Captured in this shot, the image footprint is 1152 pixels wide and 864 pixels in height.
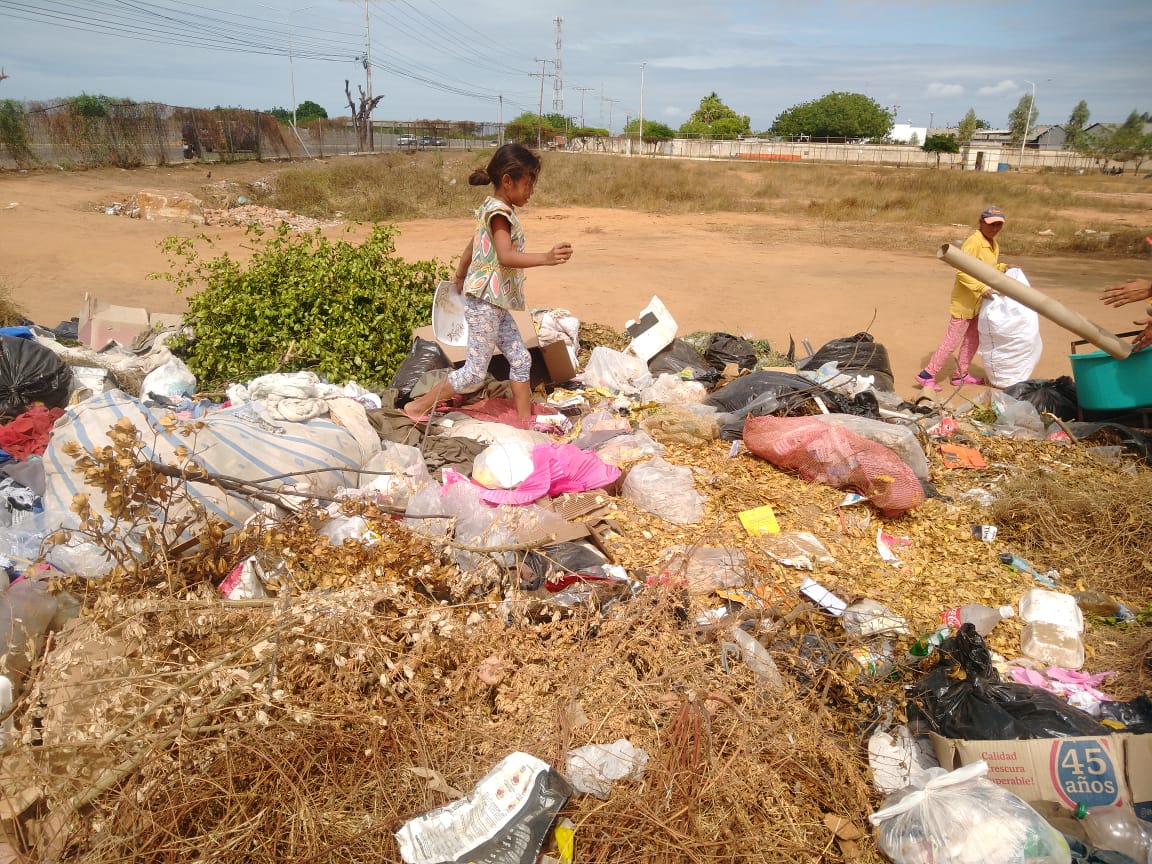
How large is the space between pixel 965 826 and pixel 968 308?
4.65 m

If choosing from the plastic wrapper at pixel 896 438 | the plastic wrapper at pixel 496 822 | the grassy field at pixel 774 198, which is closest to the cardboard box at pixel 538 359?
the plastic wrapper at pixel 896 438

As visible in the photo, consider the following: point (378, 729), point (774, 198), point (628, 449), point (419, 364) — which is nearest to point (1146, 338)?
point (628, 449)

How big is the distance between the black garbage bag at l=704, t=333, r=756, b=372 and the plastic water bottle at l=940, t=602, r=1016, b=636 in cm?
269

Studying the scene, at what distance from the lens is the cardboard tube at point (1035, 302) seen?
4.09 m

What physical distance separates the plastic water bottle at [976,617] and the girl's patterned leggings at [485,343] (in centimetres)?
240

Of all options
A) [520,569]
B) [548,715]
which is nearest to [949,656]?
[548,715]

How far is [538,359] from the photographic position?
498 cm

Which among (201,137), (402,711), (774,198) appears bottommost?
(402,711)

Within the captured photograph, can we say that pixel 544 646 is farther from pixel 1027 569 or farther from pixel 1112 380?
pixel 1112 380

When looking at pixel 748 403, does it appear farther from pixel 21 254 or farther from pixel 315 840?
pixel 21 254

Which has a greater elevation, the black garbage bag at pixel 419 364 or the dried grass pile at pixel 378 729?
the black garbage bag at pixel 419 364

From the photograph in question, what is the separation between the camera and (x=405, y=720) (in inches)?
80.8

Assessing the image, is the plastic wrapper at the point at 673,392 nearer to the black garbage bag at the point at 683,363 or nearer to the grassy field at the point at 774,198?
the black garbage bag at the point at 683,363

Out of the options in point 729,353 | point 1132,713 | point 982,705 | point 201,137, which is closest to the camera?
point 982,705
